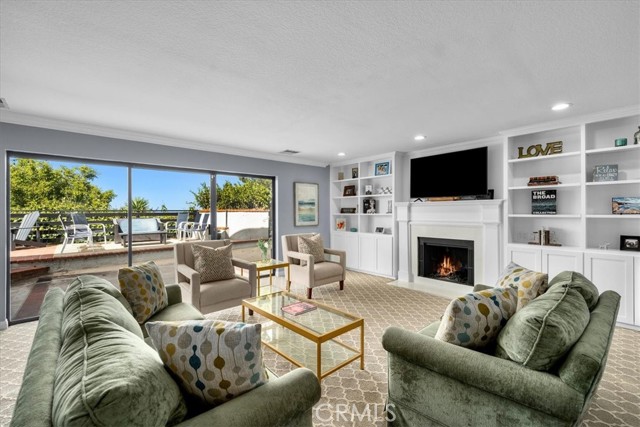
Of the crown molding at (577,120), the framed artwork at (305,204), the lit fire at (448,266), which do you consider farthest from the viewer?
the framed artwork at (305,204)

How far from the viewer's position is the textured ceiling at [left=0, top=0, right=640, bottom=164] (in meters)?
1.64

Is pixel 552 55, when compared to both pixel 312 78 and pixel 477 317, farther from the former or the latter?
pixel 477 317

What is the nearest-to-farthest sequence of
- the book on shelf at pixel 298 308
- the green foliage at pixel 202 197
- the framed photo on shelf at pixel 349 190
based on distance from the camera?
the book on shelf at pixel 298 308 < the green foliage at pixel 202 197 < the framed photo on shelf at pixel 349 190

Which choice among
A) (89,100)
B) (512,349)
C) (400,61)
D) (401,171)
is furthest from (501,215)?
(89,100)

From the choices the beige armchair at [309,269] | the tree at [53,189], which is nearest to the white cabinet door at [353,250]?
the beige armchair at [309,269]

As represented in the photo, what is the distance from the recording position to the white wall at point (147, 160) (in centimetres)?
329

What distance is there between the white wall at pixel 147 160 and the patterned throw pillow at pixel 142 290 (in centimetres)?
220

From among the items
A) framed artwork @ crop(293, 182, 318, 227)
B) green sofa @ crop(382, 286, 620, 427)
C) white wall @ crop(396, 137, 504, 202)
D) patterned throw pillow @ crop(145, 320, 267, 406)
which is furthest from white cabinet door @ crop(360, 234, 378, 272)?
patterned throw pillow @ crop(145, 320, 267, 406)

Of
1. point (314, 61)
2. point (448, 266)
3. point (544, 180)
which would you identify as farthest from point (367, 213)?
point (314, 61)

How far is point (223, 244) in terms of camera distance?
3.91 meters

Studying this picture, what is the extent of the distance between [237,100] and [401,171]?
3.59 meters

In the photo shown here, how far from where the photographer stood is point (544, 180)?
3893 millimetres

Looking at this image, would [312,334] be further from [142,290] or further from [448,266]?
[448,266]

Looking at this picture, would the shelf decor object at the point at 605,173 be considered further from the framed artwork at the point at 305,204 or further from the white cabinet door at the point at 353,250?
the framed artwork at the point at 305,204
